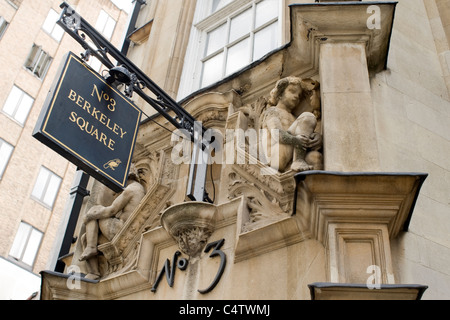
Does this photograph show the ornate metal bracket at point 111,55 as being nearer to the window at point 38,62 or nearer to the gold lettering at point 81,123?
the gold lettering at point 81,123

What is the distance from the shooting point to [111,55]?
6523 millimetres

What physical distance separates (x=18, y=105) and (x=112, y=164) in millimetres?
23717

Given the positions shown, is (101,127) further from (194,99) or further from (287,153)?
(287,153)

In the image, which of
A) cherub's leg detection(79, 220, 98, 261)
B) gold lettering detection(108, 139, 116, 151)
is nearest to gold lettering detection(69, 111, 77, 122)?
gold lettering detection(108, 139, 116, 151)

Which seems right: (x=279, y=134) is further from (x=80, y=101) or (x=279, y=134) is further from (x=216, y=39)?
(x=216, y=39)

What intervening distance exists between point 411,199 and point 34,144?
82.9ft

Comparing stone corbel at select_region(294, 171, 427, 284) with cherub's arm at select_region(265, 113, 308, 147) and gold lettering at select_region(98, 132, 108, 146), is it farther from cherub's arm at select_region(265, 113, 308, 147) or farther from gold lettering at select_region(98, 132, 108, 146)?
gold lettering at select_region(98, 132, 108, 146)

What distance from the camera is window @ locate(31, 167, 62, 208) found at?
26828mm

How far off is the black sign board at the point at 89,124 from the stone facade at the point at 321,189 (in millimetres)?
820

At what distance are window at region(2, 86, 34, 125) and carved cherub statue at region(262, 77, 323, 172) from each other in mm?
23376

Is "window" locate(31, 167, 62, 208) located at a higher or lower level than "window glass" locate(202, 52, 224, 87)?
higher

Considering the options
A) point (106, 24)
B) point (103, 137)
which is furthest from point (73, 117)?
point (106, 24)

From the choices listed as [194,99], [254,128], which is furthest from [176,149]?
[254,128]

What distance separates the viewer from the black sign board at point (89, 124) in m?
5.47
